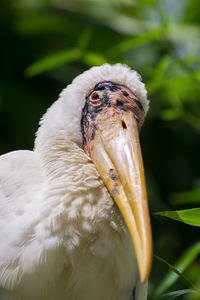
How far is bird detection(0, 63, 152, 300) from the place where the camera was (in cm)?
186

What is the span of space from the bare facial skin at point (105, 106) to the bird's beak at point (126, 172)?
3 cm

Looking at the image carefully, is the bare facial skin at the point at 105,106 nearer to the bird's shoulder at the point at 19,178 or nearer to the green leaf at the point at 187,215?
the bird's shoulder at the point at 19,178

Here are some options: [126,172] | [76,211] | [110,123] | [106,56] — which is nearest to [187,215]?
[126,172]

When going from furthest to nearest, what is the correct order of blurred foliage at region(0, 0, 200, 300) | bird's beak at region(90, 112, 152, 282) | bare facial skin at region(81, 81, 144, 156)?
blurred foliage at region(0, 0, 200, 300), bare facial skin at region(81, 81, 144, 156), bird's beak at region(90, 112, 152, 282)

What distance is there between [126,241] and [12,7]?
359 cm

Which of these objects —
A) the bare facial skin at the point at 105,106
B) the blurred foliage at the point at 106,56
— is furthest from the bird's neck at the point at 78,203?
the blurred foliage at the point at 106,56

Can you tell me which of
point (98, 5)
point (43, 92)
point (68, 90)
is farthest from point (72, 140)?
point (98, 5)

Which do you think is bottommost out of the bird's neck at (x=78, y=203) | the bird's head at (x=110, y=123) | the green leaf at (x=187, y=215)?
the green leaf at (x=187, y=215)

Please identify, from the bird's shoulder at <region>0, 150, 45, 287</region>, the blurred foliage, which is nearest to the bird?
the bird's shoulder at <region>0, 150, 45, 287</region>

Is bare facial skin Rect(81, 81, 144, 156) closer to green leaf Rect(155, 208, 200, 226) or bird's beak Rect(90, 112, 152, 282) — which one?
bird's beak Rect(90, 112, 152, 282)

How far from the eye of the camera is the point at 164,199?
4.65 meters

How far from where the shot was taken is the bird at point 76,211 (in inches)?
73.4

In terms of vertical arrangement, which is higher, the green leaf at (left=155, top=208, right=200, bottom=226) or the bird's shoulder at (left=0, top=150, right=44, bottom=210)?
the bird's shoulder at (left=0, top=150, right=44, bottom=210)

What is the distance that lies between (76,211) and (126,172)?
0.66 ft
